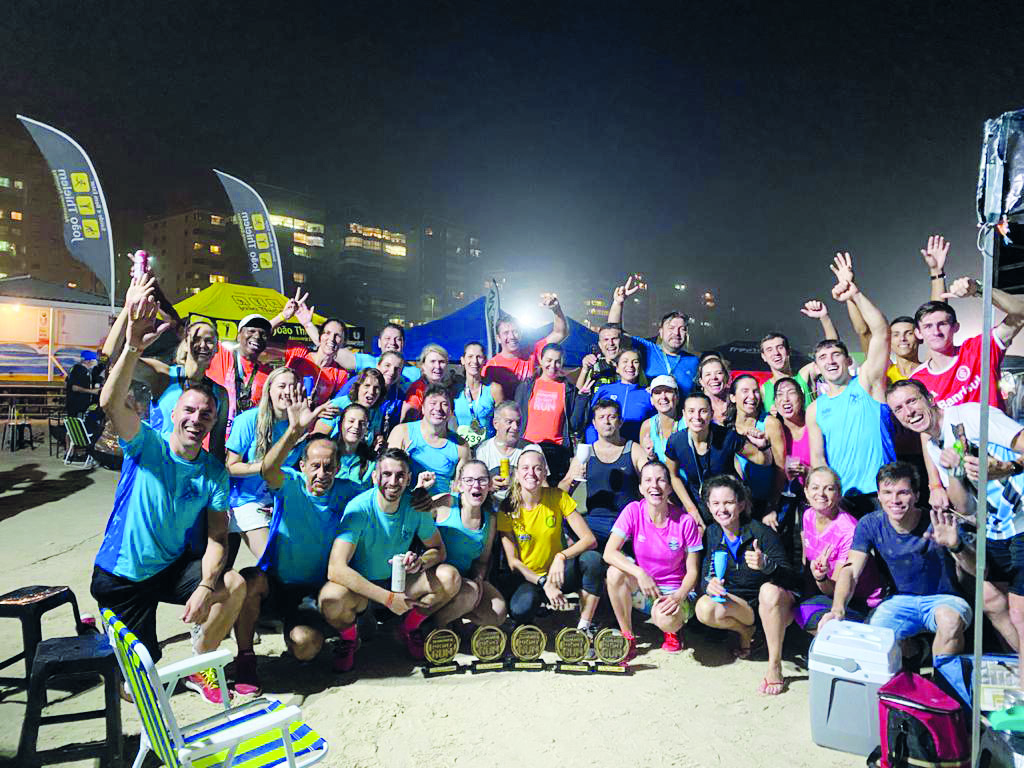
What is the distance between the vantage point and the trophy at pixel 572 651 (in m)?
4.29

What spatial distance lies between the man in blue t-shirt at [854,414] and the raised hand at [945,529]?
0.81m

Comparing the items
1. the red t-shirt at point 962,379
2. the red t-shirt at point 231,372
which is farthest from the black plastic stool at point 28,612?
the red t-shirt at point 962,379

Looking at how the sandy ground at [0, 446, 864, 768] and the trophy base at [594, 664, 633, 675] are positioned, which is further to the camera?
the trophy base at [594, 664, 633, 675]

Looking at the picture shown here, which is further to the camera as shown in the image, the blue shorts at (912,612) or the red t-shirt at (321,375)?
the red t-shirt at (321,375)

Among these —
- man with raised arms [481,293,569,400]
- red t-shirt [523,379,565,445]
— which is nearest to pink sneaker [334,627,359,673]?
red t-shirt [523,379,565,445]

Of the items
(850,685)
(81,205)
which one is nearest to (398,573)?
(850,685)

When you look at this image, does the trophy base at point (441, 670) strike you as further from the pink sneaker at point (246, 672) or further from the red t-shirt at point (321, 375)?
the red t-shirt at point (321, 375)

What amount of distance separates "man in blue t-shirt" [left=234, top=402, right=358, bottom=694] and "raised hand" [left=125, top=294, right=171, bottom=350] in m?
1.00

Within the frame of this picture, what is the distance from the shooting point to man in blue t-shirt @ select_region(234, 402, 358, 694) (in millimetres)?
4066

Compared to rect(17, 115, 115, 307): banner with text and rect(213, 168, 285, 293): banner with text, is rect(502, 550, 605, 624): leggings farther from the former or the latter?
rect(213, 168, 285, 293): banner with text

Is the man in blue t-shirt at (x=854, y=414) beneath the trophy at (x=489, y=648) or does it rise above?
above

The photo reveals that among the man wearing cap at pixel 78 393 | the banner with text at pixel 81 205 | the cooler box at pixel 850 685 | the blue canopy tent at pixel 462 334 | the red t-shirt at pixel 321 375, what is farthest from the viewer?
the man wearing cap at pixel 78 393

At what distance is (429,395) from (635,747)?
9.82 ft

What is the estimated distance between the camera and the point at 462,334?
1241 cm
